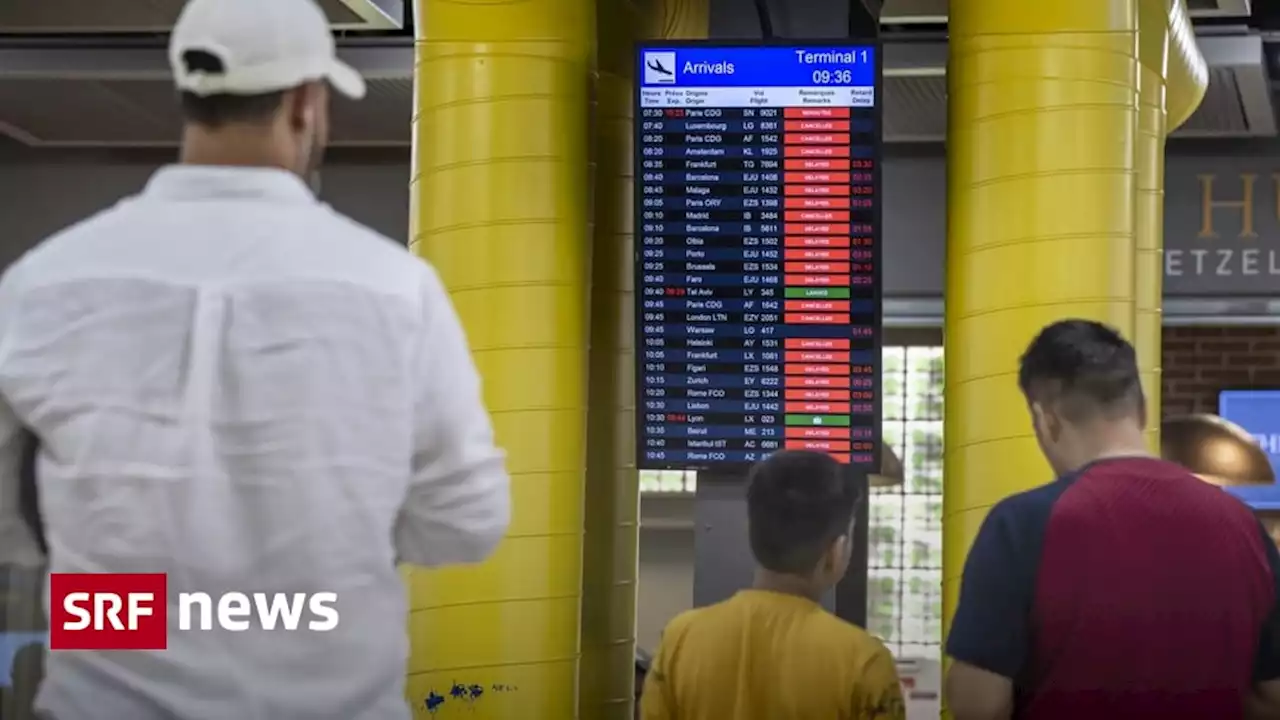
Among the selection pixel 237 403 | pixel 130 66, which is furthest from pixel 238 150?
pixel 130 66

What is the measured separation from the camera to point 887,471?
2.85 metres

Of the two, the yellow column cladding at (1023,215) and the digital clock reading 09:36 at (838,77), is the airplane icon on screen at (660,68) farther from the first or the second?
the yellow column cladding at (1023,215)

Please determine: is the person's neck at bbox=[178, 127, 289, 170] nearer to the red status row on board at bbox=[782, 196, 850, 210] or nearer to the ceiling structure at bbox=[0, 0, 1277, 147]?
the ceiling structure at bbox=[0, 0, 1277, 147]

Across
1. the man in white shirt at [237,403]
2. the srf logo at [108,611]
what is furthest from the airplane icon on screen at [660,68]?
the srf logo at [108,611]

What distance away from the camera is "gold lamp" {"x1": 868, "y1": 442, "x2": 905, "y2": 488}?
2.74 m

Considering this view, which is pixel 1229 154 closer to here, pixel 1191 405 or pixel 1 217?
pixel 1191 405

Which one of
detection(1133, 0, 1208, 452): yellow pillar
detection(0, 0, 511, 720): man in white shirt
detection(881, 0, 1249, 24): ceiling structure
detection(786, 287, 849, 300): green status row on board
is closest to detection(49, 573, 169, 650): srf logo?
detection(0, 0, 511, 720): man in white shirt

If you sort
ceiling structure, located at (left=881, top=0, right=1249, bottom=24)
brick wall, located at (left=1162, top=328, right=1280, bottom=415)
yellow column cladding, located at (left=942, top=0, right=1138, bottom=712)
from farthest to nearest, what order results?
1. brick wall, located at (left=1162, top=328, right=1280, bottom=415)
2. ceiling structure, located at (left=881, top=0, right=1249, bottom=24)
3. yellow column cladding, located at (left=942, top=0, right=1138, bottom=712)

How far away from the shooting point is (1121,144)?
2586mm

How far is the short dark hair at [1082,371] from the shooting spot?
2.52m

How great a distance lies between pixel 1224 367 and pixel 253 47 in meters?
4.20

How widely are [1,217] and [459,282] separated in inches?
25.9

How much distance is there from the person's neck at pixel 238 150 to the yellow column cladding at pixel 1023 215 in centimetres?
99

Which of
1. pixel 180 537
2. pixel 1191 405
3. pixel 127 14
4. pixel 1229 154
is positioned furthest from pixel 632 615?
pixel 1191 405
